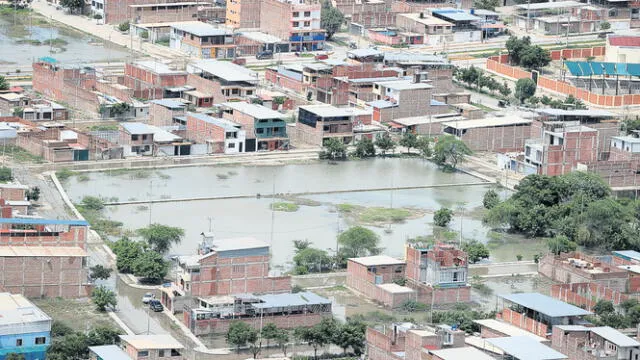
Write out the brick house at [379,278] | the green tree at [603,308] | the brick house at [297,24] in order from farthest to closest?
the brick house at [297,24]
the brick house at [379,278]
the green tree at [603,308]

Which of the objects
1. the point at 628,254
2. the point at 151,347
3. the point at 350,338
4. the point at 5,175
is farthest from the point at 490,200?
the point at 151,347

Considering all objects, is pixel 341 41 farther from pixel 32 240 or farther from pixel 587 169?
pixel 32 240

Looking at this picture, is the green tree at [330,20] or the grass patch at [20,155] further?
the green tree at [330,20]

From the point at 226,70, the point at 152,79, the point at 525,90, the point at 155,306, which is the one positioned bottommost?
the point at 155,306

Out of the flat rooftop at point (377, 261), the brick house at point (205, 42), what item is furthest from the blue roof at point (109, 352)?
the brick house at point (205, 42)

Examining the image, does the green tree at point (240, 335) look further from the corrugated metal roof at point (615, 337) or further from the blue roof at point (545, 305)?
the corrugated metal roof at point (615, 337)

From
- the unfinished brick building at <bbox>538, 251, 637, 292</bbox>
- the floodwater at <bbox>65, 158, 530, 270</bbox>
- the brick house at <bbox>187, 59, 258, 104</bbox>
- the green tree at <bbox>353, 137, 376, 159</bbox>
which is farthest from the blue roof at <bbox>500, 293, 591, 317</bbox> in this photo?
the brick house at <bbox>187, 59, 258, 104</bbox>

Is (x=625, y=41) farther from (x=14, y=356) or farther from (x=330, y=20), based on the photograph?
(x=14, y=356)
